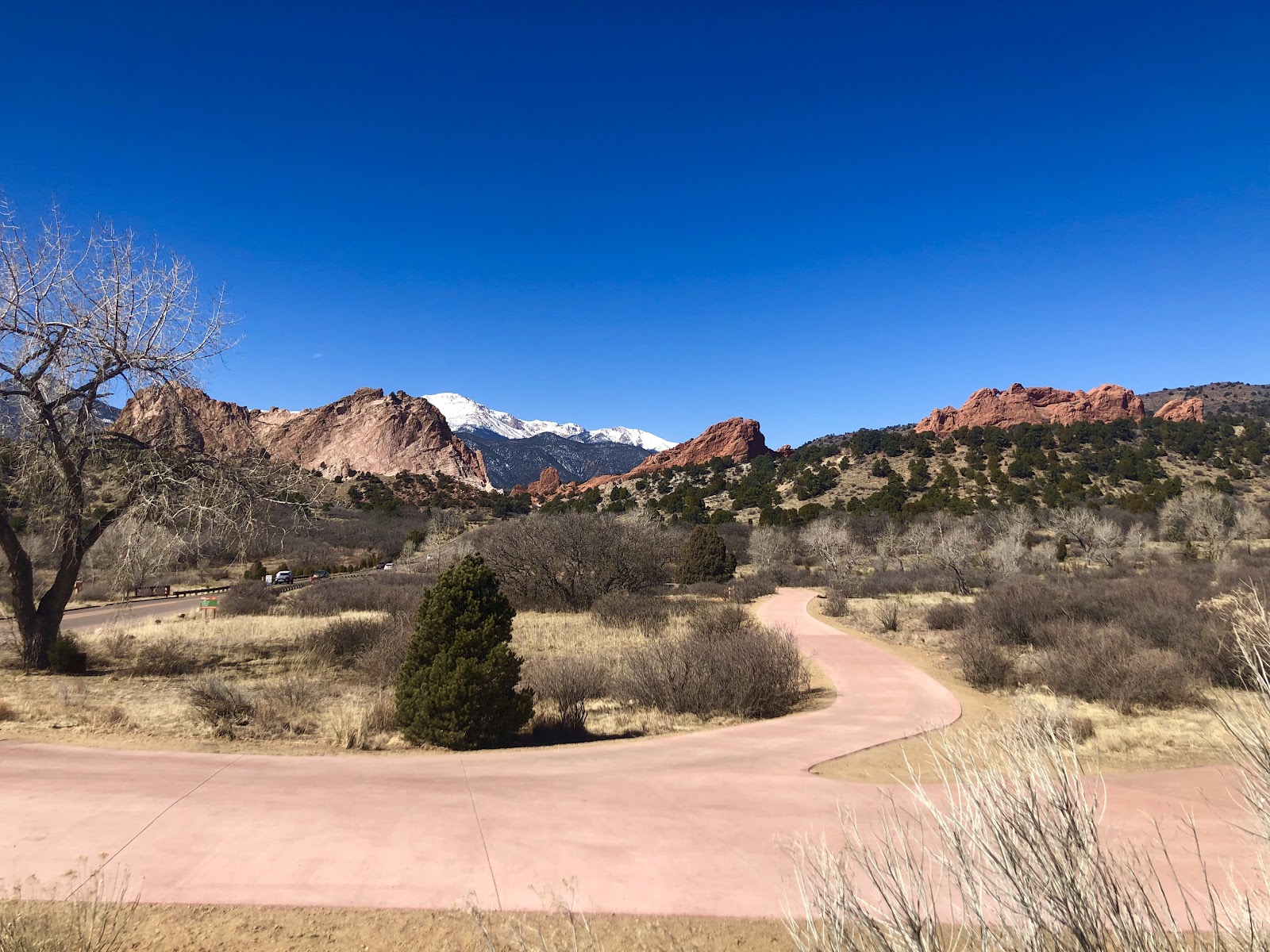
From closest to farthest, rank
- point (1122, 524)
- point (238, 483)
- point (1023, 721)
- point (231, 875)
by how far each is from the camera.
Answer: point (1023, 721)
point (231, 875)
point (238, 483)
point (1122, 524)

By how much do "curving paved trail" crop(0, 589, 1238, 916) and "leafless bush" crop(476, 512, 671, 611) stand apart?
16274 millimetres

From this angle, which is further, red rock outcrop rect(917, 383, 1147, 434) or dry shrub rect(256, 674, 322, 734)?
red rock outcrop rect(917, 383, 1147, 434)

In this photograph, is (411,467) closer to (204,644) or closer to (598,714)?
(204,644)

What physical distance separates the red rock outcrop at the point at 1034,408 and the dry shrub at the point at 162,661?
91.0m

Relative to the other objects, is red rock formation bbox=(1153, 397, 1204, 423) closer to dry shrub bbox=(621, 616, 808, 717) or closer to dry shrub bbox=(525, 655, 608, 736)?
dry shrub bbox=(621, 616, 808, 717)

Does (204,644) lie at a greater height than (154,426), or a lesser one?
lesser

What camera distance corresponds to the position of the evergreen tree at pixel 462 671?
755 centimetres

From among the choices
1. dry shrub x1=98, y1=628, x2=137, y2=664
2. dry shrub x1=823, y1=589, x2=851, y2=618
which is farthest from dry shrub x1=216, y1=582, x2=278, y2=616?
dry shrub x1=823, y1=589, x2=851, y2=618

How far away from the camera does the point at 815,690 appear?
11188 mm

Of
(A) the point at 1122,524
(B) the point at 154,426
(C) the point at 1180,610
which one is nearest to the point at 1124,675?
(C) the point at 1180,610

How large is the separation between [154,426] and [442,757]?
10604 millimetres

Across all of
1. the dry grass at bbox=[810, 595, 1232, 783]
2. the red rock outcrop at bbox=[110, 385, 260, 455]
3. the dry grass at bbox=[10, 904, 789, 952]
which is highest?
the red rock outcrop at bbox=[110, 385, 260, 455]

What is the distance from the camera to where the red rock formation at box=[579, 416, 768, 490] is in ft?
354

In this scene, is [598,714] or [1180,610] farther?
[1180,610]
